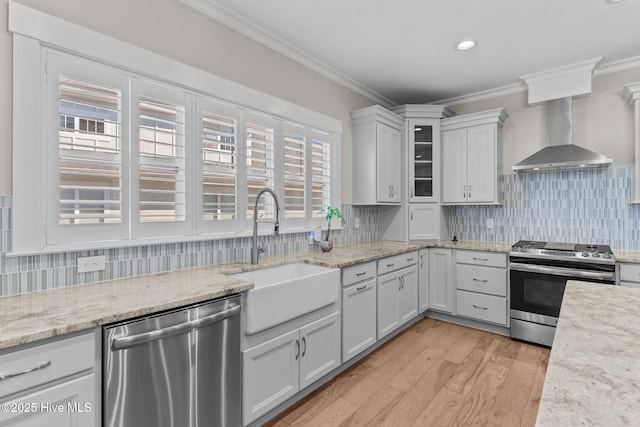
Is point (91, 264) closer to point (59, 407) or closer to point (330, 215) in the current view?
point (59, 407)

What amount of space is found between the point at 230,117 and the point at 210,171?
1.48 feet

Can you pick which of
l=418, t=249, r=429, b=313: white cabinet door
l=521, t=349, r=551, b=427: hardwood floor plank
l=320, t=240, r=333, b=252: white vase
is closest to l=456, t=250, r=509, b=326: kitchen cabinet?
l=418, t=249, r=429, b=313: white cabinet door

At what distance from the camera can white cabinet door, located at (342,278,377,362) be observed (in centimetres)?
259

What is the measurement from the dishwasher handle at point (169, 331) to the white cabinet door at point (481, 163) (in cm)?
315

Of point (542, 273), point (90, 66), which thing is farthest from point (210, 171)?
point (542, 273)

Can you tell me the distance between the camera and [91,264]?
179 centimetres

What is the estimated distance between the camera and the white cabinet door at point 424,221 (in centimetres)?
402

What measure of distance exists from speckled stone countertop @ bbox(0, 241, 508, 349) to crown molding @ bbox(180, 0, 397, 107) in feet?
5.90

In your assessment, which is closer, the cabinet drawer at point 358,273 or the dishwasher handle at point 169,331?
the dishwasher handle at point 169,331

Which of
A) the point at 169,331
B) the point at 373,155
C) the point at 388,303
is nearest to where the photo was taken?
the point at 169,331

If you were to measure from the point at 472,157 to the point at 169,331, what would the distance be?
3613mm

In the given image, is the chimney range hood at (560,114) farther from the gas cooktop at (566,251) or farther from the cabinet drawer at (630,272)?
the cabinet drawer at (630,272)

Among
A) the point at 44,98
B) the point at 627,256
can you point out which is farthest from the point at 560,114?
the point at 44,98

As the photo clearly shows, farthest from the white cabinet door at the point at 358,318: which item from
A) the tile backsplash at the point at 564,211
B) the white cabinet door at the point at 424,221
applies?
the tile backsplash at the point at 564,211
